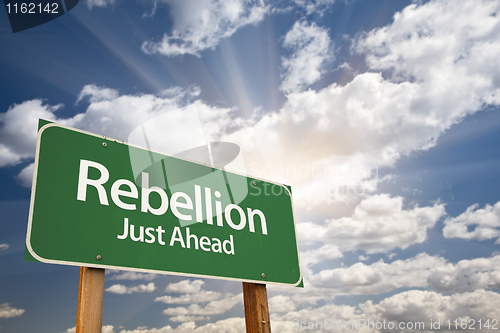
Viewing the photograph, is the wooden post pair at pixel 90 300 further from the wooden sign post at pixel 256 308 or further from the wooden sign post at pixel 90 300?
the wooden sign post at pixel 256 308

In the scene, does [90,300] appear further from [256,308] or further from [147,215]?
[256,308]

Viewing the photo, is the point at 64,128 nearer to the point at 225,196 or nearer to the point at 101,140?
the point at 101,140

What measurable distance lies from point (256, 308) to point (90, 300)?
1559 mm

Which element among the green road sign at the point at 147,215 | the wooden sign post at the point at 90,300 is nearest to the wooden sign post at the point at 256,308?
the green road sign at the point at 147,215

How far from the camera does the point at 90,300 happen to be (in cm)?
239

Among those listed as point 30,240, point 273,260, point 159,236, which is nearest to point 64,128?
point 30,240

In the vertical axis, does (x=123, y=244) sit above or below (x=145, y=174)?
Result: below

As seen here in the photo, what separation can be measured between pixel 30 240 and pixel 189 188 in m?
1.36

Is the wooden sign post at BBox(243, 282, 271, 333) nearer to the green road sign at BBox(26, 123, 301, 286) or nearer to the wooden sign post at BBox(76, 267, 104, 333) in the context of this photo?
the green road sign at BBox(26, 123, 301, 286)

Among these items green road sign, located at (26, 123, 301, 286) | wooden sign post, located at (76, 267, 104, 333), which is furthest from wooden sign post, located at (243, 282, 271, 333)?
wooden sign post, located at (76, 267, 104, 333)

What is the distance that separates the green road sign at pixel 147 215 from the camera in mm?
2510

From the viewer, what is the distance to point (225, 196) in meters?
3.56

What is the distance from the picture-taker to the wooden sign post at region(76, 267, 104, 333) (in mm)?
2326

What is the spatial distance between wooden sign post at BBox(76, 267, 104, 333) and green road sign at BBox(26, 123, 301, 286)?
0.25ft
